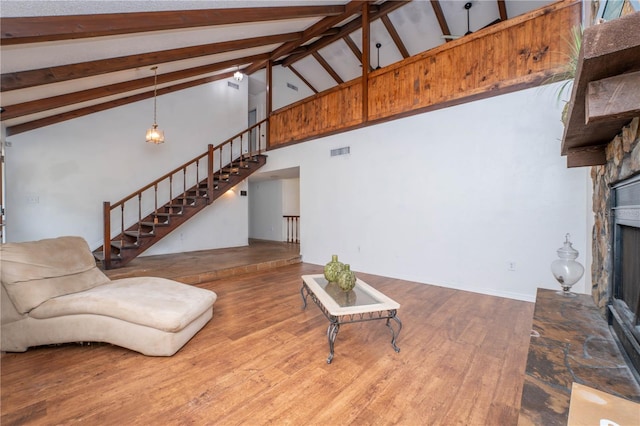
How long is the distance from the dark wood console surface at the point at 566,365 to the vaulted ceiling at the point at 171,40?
149 inches

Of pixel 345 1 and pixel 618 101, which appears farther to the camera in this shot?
pixel 345 1

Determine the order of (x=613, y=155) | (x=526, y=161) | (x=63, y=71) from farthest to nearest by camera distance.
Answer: (x=526, y=161) → (x=63, y=71) → (x=613, y=155)

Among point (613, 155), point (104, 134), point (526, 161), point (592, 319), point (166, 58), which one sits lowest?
point (592, 319)

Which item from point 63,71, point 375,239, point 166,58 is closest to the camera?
point 63,71

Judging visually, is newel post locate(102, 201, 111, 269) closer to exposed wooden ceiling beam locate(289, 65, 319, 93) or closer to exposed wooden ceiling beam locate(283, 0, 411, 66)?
exposed wooden ceiling beam locate(283, 0, 411, 66)

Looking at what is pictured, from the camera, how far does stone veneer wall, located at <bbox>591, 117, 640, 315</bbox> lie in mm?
1298

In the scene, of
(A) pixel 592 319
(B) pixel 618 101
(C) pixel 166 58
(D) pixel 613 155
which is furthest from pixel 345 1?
(A) pixel 592 319

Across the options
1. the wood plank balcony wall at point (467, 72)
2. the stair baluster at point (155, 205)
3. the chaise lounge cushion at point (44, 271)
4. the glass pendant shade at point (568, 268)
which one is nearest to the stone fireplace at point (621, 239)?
the glass pendant shade at point (568, 268)

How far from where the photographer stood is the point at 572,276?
2.28 metres

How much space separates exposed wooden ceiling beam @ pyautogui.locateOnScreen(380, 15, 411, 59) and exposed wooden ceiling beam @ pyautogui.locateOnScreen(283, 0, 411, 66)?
0.57 feet

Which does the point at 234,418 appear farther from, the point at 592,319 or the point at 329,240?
the point at 329,240

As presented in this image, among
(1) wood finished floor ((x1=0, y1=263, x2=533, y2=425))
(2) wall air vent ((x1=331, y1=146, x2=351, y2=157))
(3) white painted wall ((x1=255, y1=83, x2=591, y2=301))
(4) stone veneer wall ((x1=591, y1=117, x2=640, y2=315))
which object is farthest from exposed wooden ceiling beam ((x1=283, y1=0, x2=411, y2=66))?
(1) wood finished floor ((x1=0, y1=263, x2=533, y2=425))

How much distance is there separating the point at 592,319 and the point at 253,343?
100.0 inches

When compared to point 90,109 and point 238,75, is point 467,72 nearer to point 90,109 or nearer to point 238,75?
point 238,75
